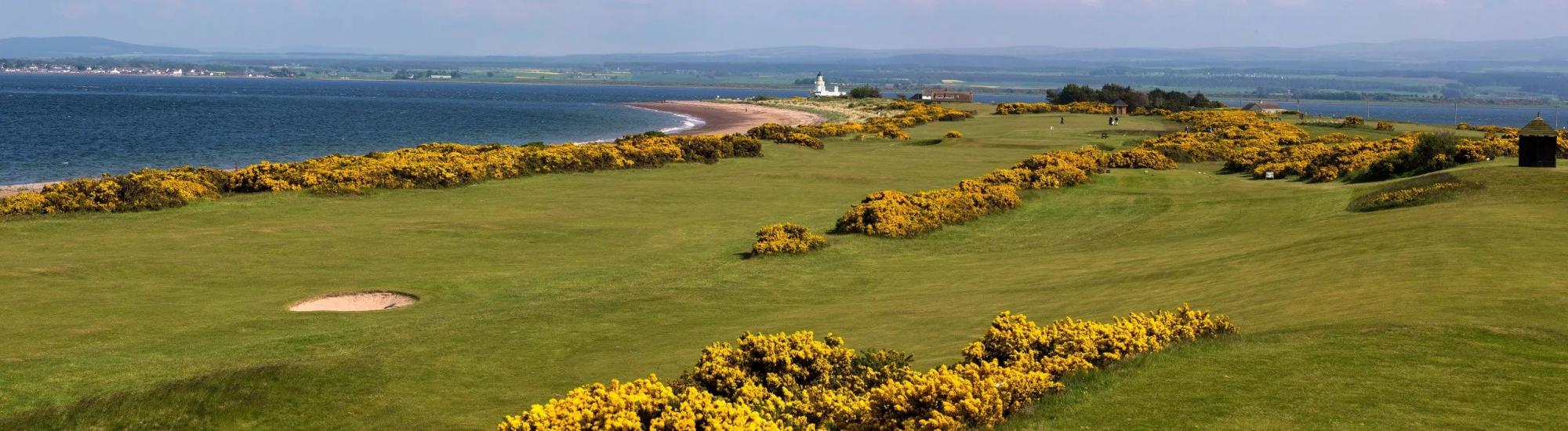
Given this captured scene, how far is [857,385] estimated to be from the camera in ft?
48.0

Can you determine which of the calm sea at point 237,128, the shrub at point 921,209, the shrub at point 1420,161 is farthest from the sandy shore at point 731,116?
the shrub at point 1420,161

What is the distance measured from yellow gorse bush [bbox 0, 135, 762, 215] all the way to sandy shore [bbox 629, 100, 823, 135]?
3988 cm

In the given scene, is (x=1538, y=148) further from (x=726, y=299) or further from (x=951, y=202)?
(x=726, y=299)

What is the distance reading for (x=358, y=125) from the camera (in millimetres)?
121438

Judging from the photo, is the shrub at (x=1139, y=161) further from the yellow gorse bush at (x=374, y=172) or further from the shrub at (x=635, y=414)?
the shrub at (x=635, y=414)

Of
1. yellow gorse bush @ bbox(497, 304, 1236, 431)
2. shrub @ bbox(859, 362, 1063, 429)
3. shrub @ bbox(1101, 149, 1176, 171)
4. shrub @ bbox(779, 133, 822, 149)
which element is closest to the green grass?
shrub @ bbox(859, 362, 1063, 429)

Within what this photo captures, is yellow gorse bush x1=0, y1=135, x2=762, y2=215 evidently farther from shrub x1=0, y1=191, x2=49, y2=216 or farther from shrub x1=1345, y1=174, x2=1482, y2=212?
shrub x1=1345, y1=174, x2=1482, y2=212

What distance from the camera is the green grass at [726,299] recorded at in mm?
13336

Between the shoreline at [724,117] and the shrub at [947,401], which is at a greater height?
the shoreline at [724,117]

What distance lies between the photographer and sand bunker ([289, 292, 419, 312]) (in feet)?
76.7

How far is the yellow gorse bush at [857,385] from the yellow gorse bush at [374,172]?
28517 mm

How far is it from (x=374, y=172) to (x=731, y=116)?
104953 millimetres

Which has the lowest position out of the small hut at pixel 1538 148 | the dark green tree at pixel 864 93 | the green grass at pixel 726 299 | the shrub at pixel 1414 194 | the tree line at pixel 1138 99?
the green grass at pixel 726 299

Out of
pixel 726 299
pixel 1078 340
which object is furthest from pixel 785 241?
pixel 1078 340
